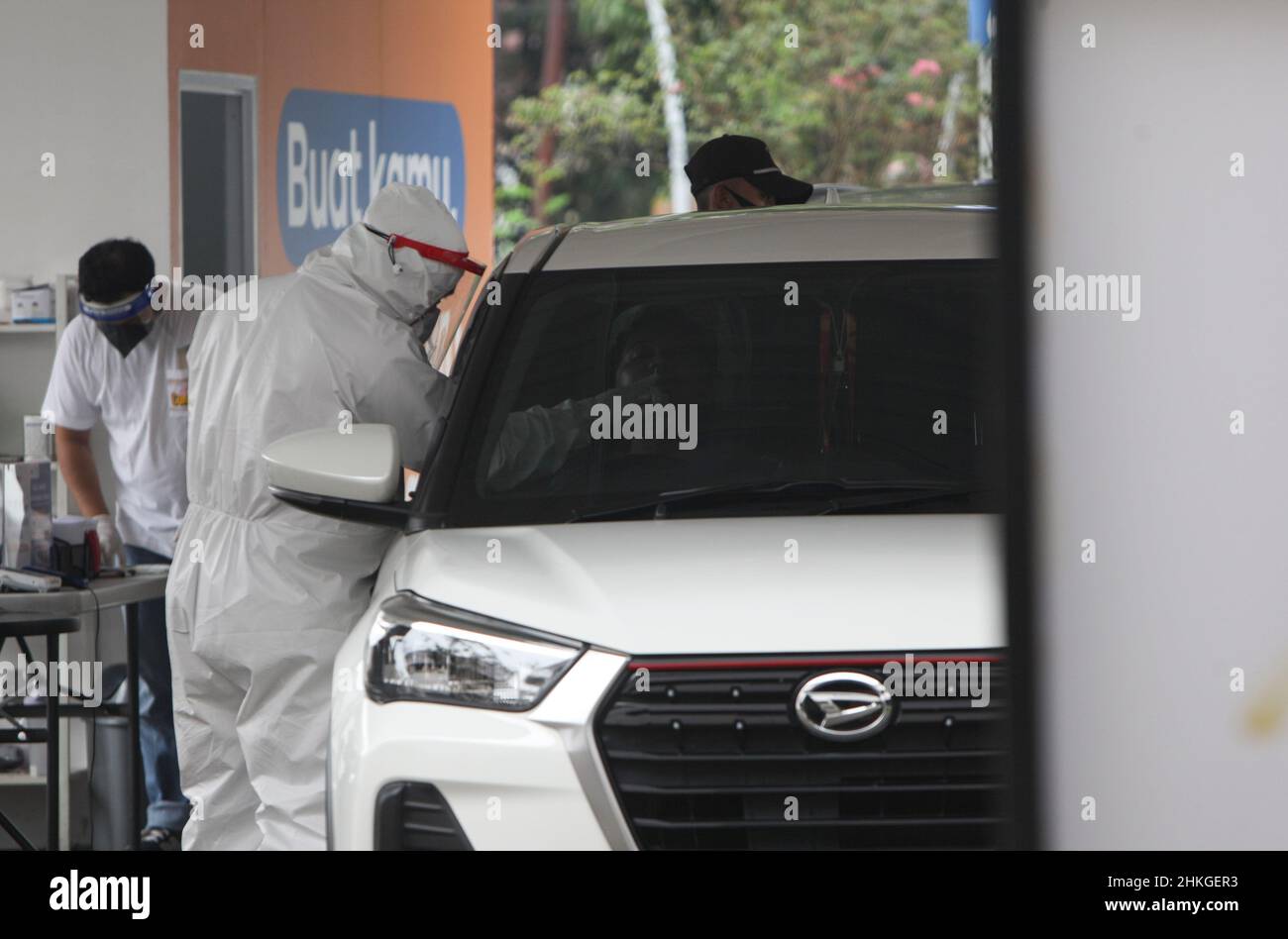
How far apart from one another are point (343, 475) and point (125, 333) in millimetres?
2695

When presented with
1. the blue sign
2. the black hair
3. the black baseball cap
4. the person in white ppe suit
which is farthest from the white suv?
the blue sign

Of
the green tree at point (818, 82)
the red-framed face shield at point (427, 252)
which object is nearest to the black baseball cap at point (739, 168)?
the red-framed face shield at point (427, 252)

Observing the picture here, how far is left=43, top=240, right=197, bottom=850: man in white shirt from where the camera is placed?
5.67m

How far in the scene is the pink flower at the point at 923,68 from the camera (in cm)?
2417

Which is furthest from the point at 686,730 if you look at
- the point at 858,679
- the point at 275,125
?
the point at 275,125

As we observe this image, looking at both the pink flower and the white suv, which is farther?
the pink flower

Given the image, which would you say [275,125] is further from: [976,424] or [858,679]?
[858,679]

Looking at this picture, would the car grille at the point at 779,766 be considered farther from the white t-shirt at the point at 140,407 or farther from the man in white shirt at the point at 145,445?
the white t-shirt at the point at 140,407

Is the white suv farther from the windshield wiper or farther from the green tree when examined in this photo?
the green tree

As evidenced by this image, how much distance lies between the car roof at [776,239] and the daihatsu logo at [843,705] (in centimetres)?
116

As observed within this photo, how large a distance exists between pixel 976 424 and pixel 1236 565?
1.27 m

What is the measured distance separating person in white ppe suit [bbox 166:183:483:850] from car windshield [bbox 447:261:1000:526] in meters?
0.74
